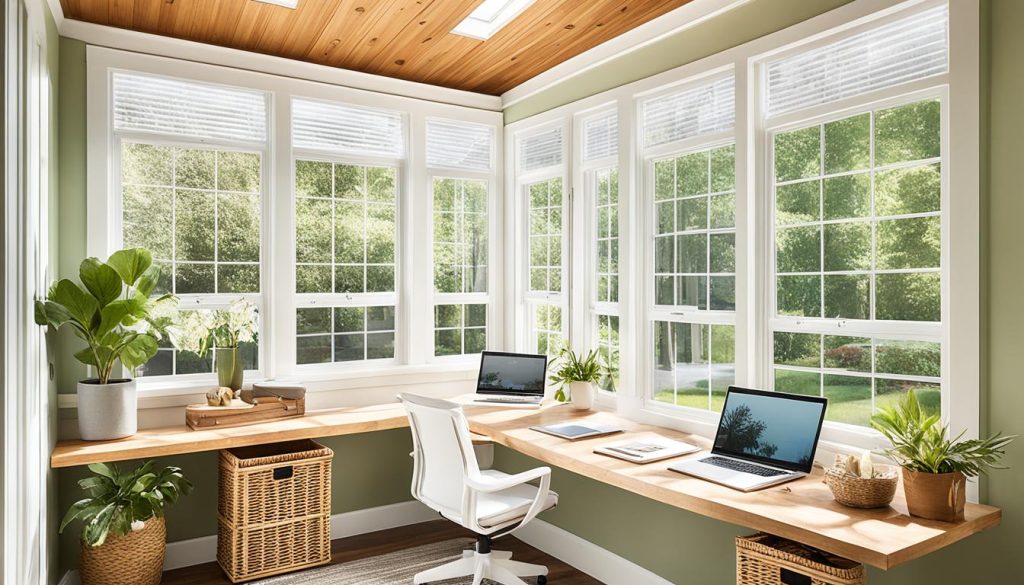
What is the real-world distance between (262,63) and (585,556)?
3334 millimetres

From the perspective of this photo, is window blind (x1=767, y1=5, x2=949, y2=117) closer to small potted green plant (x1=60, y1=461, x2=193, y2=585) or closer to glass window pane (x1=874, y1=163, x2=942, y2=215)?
glass window pane (x1=874, y1=163, x2=942, y2=215)

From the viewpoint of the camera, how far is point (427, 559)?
387 cm

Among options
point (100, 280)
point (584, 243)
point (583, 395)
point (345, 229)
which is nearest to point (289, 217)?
point (345, 229)

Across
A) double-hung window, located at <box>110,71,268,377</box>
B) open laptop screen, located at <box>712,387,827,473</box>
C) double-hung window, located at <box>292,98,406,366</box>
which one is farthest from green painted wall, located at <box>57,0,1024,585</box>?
double-hung window, located at <box>292,98,406,366</box>

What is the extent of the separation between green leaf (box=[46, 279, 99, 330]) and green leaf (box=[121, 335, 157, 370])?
0.20 metres

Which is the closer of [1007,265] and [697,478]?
[1007,265]

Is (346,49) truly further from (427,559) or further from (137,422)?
(427,559)

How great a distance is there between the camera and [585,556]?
3.80m

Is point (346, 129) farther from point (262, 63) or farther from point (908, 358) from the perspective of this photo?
point (908, 358)

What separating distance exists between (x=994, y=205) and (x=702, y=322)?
136 centimetres

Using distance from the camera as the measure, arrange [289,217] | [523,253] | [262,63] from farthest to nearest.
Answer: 1. [523,253]
2. [289,217]
3. [262,63]

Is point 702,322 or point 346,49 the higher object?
point 346,49

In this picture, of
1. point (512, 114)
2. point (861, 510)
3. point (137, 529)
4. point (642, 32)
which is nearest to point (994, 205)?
point (861, 510)

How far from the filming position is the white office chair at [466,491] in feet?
9.91
